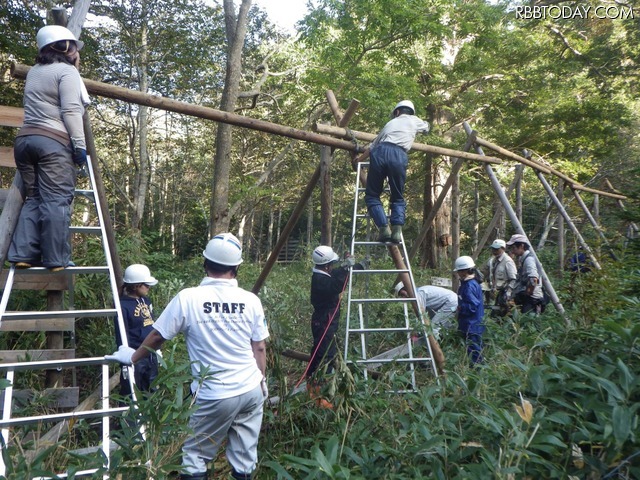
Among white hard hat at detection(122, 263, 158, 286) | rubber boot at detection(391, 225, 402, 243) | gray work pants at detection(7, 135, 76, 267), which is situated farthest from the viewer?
rubber boot at detection(391, 225, 402, 243)

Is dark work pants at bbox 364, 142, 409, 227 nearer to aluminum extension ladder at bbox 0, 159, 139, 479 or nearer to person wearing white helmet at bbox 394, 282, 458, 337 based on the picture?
person wearing white helmet at bbox 394, 282, 458, 337

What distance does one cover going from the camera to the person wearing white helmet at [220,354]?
326 centimetres

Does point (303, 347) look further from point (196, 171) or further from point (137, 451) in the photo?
point (196, 171)

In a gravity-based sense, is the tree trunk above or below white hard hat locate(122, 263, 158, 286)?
above

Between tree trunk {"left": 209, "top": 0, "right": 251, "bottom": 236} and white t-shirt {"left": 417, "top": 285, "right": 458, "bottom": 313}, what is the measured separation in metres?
5.55

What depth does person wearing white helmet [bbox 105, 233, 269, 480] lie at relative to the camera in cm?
326

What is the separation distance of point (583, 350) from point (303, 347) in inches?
169

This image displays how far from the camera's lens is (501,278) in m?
8.21

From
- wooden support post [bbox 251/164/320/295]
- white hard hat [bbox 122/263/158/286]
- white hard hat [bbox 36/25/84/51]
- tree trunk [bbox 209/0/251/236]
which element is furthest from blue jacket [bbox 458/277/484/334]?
tree trunk [bbox 209/0/251/236]

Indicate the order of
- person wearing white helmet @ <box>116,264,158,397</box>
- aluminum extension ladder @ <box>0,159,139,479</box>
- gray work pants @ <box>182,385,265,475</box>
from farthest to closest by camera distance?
1. person wearing white helmet @ <box>116,264,158,397</box>
2. gray work pants @ <box>182,385,265,475</box>
3. aluminum extension ladder @ <box>0,159,139,479</box>

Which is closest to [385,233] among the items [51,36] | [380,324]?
[380,324]

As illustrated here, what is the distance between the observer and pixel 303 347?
7.29m

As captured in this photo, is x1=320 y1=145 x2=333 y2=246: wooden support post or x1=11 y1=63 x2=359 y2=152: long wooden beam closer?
x1=11 y1=63 x2=359 y2=152: long wooden beam

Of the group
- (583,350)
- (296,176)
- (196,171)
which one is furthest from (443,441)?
(196,171)
